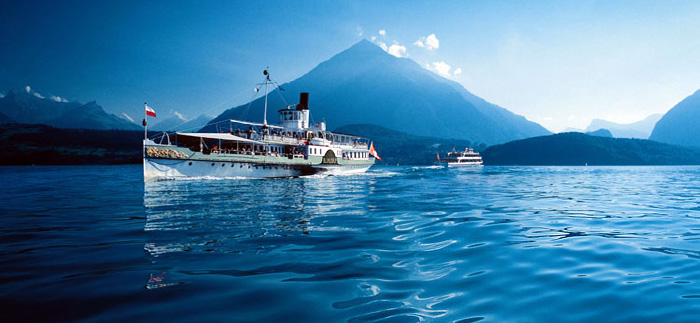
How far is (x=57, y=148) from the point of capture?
16050cm

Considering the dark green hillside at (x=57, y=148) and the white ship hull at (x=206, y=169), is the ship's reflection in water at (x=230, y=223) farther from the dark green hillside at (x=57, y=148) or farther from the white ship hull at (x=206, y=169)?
the dark green hillside at (x=57, y=148)

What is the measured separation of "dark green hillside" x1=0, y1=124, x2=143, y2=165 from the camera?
145 m

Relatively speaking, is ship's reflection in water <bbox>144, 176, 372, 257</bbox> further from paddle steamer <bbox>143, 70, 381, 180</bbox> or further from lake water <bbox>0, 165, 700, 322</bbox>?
paddle steamer <bbox>143, 70, 381, 180</bbox>

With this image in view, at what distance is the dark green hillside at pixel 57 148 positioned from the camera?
477ft

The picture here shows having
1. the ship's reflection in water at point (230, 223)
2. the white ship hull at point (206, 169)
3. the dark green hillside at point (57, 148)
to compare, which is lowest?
the ship's reflection in water at point (230, 223)

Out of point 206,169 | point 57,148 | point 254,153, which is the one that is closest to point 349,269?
point 206,169

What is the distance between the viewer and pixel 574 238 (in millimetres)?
9820

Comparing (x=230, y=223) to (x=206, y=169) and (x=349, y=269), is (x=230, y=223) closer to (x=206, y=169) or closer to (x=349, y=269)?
(x=349, y=269)

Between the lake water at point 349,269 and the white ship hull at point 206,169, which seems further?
the white ship hull at point 206,169

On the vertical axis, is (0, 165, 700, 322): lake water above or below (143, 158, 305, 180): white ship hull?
below

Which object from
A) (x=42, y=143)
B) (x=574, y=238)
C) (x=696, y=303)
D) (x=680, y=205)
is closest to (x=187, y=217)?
(x=574, y=238)

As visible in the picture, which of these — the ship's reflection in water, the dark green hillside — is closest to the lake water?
the ship's reflection in water

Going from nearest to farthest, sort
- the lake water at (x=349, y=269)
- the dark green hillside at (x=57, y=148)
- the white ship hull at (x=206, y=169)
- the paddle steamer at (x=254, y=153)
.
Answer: the lake water at (x=349, y=269), the white ship hull at (x=206, y=169), the paddle steamer at (x=254, y=153), the dark green hillside at (x=57, y=148)

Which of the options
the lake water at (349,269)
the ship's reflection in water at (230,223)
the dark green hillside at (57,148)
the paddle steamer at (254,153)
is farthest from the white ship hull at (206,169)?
the dark green hillside at (57,148)
